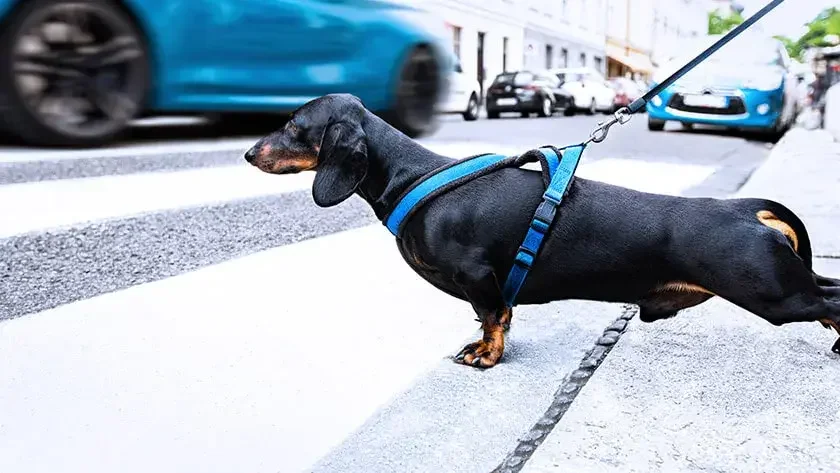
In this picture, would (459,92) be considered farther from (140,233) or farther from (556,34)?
(556,34)

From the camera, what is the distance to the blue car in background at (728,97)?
10977 millimetres

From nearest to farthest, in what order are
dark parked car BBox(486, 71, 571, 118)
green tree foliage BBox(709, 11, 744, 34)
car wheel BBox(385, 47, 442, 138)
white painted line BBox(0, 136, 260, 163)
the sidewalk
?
the sidewalk → white painted line BBox(0, 136, 260, 163) → car wheel BBox(385, 47, 442, 138) → dark parked car BBox(486, 71, 571, 118) → green tree foliage BBox(709, 11, 744, 34)

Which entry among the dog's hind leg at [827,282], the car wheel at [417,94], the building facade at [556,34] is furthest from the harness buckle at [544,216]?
the building facade at [556,34]

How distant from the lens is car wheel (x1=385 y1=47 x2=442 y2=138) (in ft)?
24.7

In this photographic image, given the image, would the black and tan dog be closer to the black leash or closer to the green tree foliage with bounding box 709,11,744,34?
the black leash

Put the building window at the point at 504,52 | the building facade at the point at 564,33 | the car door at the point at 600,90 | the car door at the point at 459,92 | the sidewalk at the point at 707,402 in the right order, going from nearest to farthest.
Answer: the sidewalk at the point at 707,402, the car door at the point at 459,92, the car door at the point at 600,90, the building window at the point at 504,52, the building facade at the point at 564,33

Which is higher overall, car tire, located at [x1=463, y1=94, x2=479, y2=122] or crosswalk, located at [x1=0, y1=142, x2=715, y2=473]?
crosswalk, located at [x1=0, y1=142, x2=715, y2=473]

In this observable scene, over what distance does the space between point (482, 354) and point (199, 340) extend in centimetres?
86

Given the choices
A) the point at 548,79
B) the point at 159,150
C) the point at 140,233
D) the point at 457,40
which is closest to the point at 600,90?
the point at 548,79

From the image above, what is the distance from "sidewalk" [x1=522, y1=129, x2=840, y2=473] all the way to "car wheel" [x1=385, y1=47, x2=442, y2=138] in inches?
201

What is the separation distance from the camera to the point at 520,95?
2009 cm

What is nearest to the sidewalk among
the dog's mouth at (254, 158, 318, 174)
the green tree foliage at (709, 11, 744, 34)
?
the dog's mouth at (254, 158, 318, 174)

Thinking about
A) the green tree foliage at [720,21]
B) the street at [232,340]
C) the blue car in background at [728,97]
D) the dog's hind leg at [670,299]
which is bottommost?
the green tree foliage at [720,21]

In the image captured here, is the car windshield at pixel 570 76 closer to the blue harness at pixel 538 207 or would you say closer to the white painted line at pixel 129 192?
the white painted line at pixel 129 192
